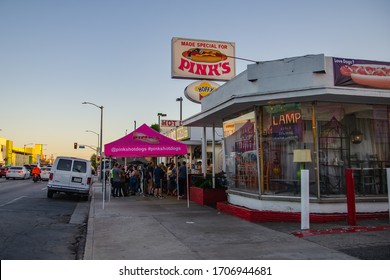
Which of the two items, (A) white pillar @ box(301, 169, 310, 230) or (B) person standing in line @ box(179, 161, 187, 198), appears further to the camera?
(B) person standing in line @ box(179, 161, 187, 198)

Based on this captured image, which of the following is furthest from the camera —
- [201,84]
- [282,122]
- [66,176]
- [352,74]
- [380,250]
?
[201,84]

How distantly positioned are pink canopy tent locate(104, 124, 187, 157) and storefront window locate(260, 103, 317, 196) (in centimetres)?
435

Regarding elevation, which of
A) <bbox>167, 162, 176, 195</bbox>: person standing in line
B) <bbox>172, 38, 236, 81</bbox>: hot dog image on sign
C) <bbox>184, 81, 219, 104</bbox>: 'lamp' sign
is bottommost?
<bbox>167, 162, 176, 195</bbox>: person standing in line

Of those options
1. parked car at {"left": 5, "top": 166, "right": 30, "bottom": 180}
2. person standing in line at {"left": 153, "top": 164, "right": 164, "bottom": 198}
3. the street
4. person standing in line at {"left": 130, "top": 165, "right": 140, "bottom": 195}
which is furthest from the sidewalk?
parked car at {"left": 5, "top": 166, "right": 30, "bottom": 180}

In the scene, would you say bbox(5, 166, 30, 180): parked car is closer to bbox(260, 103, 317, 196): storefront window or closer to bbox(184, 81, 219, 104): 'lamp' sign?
bbox(184, 81, 219, 104): 'lamp' sign

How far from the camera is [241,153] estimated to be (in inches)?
481

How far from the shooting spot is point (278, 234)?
8250 mm

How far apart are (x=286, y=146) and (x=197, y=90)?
856cm

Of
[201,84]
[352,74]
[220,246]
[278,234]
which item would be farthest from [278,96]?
[201,84]

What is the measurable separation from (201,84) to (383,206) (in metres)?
10.6

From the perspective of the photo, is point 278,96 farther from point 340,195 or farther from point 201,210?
point 201,210

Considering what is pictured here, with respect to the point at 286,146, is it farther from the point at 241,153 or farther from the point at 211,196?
the point at 211,196

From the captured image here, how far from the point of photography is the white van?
1734 cm

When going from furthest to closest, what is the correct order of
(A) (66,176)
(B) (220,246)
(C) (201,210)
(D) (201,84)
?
(D) (201,84) → (A) (66,176) → (C) (201,210) → (B) (220,246)
